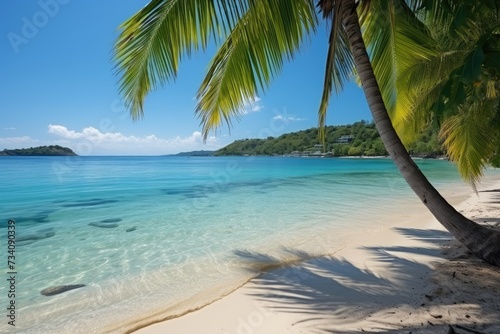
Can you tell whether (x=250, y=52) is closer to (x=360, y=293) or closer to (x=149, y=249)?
(x=360, y=293)

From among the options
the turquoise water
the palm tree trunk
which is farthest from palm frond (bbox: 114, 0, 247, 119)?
the turquoise water

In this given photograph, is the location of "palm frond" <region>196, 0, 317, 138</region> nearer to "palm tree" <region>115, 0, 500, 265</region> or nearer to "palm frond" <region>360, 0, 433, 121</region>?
"palm tree" <region>115, 0, 500, 265</region>

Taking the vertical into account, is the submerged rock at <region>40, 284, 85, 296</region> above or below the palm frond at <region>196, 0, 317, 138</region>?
below

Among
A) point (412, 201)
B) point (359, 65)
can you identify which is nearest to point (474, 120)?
point (359, 65)

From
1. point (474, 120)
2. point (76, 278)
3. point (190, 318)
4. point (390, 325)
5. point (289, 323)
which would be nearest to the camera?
point (390, 325)

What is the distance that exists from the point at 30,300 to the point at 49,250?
2526 mm

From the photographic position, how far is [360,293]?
3.22 metres

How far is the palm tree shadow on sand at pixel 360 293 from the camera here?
94.0 inches

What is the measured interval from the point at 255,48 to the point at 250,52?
84 mm

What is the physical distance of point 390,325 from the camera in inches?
93.3

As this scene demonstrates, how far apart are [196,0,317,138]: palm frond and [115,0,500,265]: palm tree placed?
12 mm

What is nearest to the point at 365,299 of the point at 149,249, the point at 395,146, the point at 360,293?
the point at 360,293

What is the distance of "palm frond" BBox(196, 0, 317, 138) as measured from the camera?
3600 mm

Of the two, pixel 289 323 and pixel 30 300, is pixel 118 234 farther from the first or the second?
pixel 289 323
